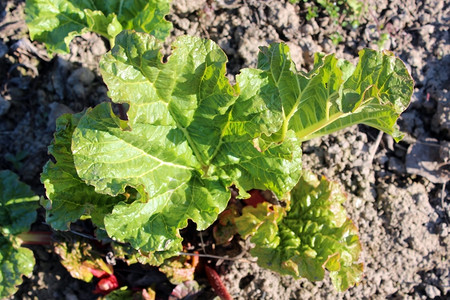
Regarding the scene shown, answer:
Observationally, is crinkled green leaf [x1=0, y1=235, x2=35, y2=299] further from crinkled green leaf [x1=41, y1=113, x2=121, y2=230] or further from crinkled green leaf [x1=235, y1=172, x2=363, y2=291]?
crinkled green leaf [x1=235, y1=172, x2=363, y2=291]

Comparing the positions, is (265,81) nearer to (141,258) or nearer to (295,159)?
(295,159)

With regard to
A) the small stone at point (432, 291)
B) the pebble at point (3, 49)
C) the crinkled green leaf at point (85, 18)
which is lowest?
the small stone at point (432, 291)

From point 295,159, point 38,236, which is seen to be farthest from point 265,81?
point 38,236

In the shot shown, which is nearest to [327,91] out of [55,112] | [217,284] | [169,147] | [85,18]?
[169,147]

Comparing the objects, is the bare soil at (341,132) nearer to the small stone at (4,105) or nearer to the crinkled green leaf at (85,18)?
the small stone at (4,105)

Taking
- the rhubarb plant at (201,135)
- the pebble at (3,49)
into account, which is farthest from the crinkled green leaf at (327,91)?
the pebble at (3,49)

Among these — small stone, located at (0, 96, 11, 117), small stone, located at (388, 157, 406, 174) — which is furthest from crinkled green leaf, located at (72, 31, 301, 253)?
small stone, located at (0, 96, 11, 117)
